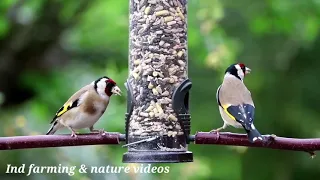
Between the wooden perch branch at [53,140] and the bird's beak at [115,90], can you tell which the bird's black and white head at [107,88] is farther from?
the wooden perch branch at [53,140]

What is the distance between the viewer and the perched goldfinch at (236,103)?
17.3 feet

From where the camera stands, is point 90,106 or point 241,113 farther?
point 90,106

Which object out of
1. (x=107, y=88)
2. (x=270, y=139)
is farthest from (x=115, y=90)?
(x=270, y=139)

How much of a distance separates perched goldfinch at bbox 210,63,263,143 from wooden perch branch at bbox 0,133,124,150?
2.36 feet

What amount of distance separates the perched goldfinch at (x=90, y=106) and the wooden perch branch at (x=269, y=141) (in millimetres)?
904

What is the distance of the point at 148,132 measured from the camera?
547cm

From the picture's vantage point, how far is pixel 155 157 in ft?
17.4

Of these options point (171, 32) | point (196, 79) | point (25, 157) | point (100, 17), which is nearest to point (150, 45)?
point (171, 32)

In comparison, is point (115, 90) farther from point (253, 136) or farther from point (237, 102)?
point (253, 136)

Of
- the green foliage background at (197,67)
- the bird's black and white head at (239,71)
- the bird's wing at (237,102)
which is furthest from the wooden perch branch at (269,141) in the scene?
the green foliage background at (197,67)

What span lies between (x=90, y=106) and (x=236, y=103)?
1.08 m

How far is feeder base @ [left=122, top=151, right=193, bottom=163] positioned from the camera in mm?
5273

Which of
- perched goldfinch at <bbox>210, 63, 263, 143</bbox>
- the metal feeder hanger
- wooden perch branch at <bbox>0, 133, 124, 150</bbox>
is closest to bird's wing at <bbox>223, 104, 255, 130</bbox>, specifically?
perched goldfinch at <bbox>210, 63, 263, 143</bbox>

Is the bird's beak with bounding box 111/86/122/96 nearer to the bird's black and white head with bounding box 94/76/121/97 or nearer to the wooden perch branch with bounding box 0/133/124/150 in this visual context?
the bird's black and white head with bounding box 94/76/121/97
